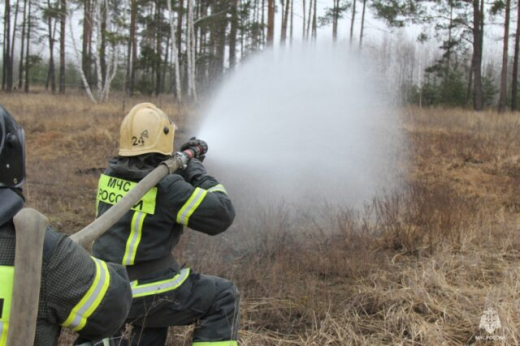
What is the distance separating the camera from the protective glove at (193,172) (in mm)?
2600

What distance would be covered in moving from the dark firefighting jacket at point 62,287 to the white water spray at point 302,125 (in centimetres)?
545

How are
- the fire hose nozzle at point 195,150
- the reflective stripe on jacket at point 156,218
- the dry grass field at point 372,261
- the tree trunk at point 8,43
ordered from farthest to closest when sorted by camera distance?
1. the tree trunk at point 8,43
2. the dry grass field at point 372,261
3. the fire hose nozzle at point 195,150
4. the reflective stripe on jacket at point 156,218

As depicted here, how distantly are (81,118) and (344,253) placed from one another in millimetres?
10588

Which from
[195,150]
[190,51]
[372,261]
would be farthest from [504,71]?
[195,150]

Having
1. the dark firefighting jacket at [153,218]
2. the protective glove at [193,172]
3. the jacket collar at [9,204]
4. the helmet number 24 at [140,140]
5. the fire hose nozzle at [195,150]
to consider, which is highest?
the helmet number 24 at [140,140]

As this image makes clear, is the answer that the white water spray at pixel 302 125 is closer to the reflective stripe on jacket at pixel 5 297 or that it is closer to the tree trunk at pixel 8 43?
the reflective stripe on jacket at pixel 5 297

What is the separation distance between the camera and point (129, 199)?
6.13ft

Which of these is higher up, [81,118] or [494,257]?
[81,118]

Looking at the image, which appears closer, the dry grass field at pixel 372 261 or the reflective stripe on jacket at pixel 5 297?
the reflective stripe on jacket at pixel 5 297

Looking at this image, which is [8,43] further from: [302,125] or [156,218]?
[156,218]

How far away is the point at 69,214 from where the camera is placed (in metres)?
6.24

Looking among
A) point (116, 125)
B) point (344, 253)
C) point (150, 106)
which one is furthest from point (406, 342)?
point (116, 125)

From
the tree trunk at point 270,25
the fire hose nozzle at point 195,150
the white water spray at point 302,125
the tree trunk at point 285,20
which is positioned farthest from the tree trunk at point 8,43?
the fire hose nozzle at point 195,150

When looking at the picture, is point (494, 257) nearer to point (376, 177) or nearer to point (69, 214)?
point (376, 177)
